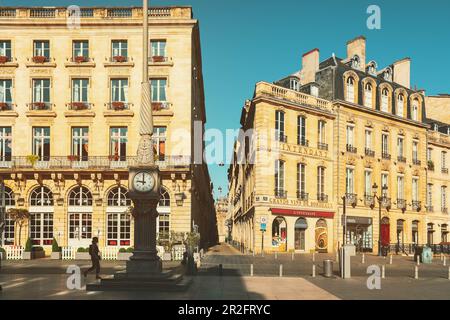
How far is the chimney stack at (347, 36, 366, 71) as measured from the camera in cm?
5203

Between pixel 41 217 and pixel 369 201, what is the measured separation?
97.1 feet

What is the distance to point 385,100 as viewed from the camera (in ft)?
165

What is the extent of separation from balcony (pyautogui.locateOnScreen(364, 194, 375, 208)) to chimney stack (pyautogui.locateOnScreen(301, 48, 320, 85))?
41.9 feet

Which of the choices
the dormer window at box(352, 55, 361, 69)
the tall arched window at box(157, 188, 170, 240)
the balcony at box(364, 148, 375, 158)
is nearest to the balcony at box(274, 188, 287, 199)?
the tall arched window at box(157, 188, 170, 240)

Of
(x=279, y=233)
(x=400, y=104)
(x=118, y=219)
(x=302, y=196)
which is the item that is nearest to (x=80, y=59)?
(x=118, y=219)

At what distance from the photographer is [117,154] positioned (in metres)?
36.4

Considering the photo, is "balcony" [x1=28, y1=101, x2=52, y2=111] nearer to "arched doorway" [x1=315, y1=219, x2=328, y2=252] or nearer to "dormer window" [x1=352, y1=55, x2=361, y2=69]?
"arched doorway" [x1=315, y1=219, x2=328, y2=252]

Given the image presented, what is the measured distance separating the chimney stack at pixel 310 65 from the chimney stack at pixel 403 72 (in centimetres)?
1218

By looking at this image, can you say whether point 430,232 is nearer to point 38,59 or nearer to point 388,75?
point 388,75
